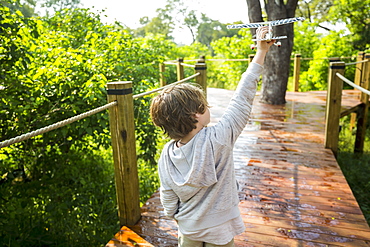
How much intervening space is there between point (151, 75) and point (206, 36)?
43.9 meters

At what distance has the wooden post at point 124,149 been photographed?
236 cm

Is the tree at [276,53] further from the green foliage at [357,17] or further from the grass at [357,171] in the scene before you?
the green foliage at [357,17]

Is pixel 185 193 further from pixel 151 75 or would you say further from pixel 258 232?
A: pixel 151 75

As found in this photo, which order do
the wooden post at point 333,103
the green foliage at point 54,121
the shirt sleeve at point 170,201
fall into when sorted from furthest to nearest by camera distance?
the wooden post at point 333,103, the green foliage at point 54,121, the shirt sleeve at point 170,201

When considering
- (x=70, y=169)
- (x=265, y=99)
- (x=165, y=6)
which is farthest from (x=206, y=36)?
(x=70, y=169)

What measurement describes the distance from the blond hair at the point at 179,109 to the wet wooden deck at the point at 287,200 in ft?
3.97

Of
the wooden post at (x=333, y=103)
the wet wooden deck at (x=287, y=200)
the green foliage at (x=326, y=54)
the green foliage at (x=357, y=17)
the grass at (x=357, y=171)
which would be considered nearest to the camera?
the wet wooden deck at (x=287, y=200)

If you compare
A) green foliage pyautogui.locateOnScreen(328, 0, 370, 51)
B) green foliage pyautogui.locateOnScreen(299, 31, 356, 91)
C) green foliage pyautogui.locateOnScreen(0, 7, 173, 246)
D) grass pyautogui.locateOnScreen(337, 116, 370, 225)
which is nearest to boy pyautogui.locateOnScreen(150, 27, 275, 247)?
green foliage pyautogui.locateOnScreen(0, 7, 173, 246)

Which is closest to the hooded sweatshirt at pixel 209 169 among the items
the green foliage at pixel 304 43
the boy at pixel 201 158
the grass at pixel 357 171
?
the boy at pixel 201 158

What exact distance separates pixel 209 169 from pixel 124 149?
1201 millimetres

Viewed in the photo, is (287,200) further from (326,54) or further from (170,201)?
(326,54)

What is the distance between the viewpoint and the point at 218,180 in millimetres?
1438

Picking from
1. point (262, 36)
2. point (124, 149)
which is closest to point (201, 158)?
A: point (262, 36)

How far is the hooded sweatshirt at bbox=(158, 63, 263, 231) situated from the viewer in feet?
4.50
